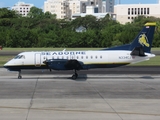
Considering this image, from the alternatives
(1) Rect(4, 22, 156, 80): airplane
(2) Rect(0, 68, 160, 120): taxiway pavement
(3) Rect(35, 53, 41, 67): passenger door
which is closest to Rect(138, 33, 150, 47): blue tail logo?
(1) Rect(4, 22, 156, 80): airplane

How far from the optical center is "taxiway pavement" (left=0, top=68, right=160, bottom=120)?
63.5 feet

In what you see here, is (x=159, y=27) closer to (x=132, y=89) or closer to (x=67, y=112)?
(x=132, y=89)

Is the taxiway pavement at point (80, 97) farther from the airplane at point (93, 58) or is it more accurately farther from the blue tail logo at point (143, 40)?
the blue tail logo at point (143, 40)

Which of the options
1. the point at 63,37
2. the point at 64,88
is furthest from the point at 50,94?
the point at 63,37

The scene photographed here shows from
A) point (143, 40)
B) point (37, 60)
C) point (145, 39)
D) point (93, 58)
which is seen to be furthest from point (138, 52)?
point (37, 60)

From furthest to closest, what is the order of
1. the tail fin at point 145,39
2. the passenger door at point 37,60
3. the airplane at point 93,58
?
the tail fin at point 145,39
the passenger door at point 37,60
the airplane at point 93,58

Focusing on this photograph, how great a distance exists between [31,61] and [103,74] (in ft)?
22.9

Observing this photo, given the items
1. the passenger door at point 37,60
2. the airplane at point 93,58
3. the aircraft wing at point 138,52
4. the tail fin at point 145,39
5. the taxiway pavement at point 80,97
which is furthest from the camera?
the tail fin at point 145,39

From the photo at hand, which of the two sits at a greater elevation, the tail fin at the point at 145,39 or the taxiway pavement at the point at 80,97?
the tail fin at the point at 145,39

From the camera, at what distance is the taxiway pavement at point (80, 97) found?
19359 mm

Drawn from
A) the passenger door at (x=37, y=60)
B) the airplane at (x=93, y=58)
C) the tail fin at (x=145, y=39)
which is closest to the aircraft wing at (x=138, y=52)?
the airplane at (x=93, y=58)

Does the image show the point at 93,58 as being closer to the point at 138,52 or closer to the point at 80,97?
the point at 138,52

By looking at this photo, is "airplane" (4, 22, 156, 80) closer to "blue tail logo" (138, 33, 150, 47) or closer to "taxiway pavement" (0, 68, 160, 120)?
"blue tail logo" (138, 33, 150, 47)

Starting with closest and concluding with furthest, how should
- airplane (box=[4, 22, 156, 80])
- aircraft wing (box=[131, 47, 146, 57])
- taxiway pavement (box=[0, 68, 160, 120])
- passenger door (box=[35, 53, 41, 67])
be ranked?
1. taxiway pavement (box=[0, 68, 160, 120])
2. aircraft wing (box=[131, 47, 146, 57])
3. airplane (box=[4, 22, 156, 80])
4. passenger door (box=[35, 53, 41, 67])
